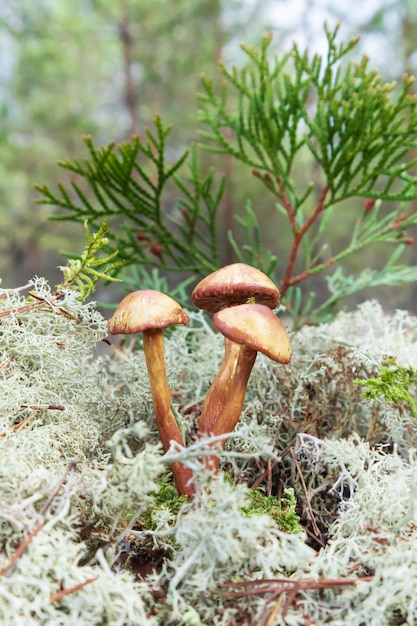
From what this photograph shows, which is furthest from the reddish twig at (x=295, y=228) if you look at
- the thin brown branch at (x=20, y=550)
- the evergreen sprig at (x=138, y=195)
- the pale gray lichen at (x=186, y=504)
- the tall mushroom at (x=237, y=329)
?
the thin brown branch at (x=20, y=550)

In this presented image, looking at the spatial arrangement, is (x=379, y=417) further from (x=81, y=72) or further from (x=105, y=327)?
(x=81, y=72)

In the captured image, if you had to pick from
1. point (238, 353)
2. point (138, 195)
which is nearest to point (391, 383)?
point (238, 353)

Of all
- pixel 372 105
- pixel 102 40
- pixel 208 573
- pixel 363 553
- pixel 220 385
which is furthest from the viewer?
pixel 102 40

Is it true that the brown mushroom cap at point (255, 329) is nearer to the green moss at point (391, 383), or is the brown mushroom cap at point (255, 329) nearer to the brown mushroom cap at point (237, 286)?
the brown mushroom cap at point (237, 286)

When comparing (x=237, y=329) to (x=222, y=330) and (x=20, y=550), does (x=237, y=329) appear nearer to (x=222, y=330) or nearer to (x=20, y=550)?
(x=222, y=330)

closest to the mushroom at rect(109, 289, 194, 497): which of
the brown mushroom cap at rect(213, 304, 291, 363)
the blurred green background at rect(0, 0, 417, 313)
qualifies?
the brown mushroom cap at rect(213, 304, 291, 363)

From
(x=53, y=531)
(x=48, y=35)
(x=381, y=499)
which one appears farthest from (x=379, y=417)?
(x=48, y=35)

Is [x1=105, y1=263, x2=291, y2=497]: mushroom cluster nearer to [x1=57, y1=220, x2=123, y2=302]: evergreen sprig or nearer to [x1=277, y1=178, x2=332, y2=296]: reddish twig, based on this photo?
[x1=57, y1=220, x2=123, y2=302]: evergreen sprig
